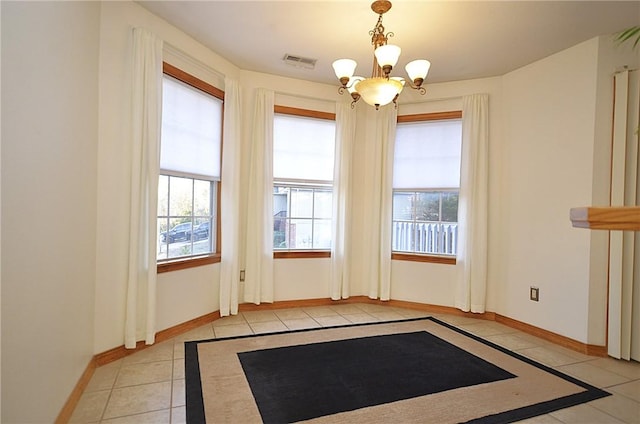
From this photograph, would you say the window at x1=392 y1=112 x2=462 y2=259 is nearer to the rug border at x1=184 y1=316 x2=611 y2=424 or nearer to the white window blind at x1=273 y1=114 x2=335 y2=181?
the white window blind at x1=273 y1=114 x2=335 y2=181

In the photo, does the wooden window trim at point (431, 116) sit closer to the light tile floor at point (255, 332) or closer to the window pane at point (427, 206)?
the window pane at point (427, 206)

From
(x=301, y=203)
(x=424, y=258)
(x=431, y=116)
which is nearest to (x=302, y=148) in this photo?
(x=301, y=203)

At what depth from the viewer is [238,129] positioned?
3.62 meters

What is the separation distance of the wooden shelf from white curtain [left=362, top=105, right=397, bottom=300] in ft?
12.0

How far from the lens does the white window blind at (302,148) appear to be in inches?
159

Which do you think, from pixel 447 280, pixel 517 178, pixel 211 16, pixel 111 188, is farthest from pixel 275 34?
pixel 447 280

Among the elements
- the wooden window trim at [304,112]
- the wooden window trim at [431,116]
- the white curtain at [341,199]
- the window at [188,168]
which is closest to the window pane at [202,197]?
the window at [188,168]

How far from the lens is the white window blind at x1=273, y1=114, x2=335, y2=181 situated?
13.3ft

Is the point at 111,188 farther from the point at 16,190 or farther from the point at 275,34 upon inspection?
the point at 275,34

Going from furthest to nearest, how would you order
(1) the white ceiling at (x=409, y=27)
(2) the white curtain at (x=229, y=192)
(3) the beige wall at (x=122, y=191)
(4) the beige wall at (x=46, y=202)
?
(2) the white curtain at (x=229, y=192) → (1) the white ceiling at (x=409, y=27) → (3) the beige wall at (x=122, y=191) → (4) the beige wall at (x=46, y=202)

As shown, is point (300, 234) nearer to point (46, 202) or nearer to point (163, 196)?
point (163, 196)

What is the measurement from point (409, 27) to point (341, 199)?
203cm

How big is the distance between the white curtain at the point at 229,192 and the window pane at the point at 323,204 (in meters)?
1.09

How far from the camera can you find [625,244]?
281 cm
